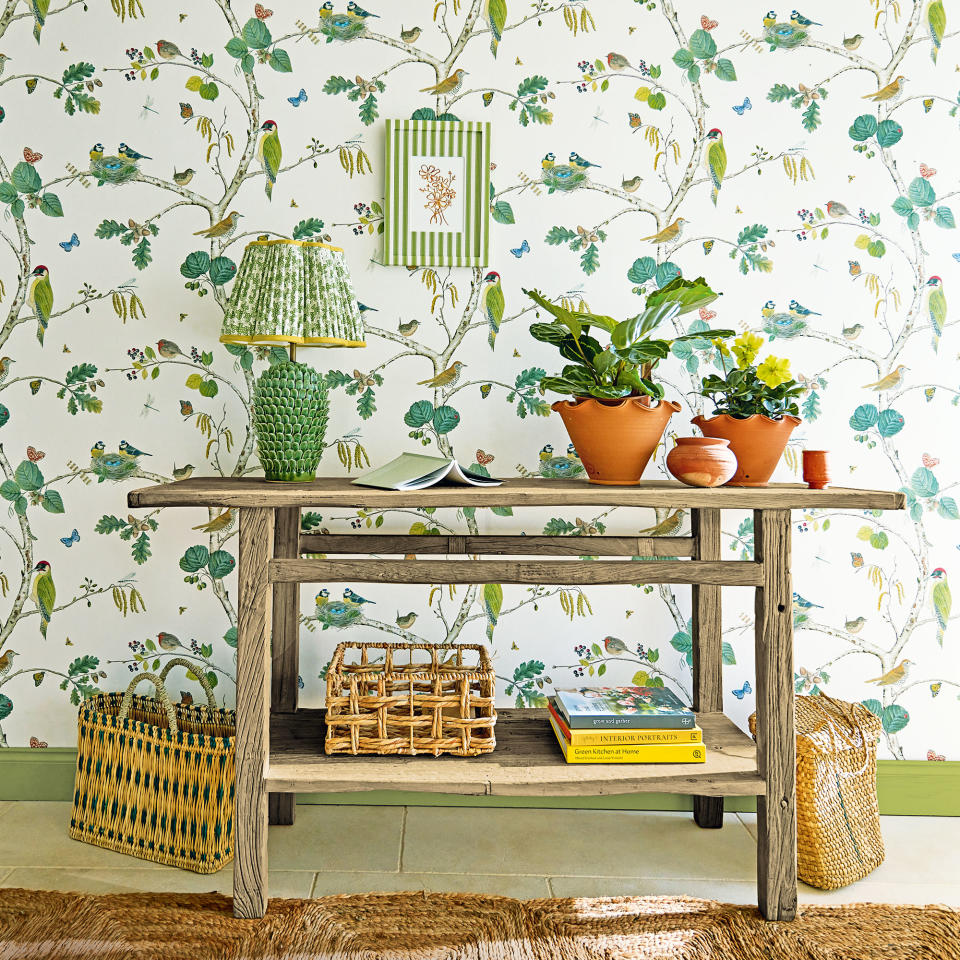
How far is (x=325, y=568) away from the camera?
1465mm

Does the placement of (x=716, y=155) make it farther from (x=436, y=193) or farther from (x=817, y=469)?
(x=817, y=469)

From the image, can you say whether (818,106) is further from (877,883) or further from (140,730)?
(140,730)

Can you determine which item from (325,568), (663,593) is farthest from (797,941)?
(325,568)

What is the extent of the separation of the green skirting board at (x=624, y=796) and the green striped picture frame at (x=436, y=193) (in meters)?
1.39

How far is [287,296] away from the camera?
1646 millimetres

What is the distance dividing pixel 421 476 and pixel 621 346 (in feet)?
1.65

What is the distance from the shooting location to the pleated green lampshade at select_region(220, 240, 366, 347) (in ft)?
5.39

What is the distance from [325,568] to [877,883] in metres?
1.36

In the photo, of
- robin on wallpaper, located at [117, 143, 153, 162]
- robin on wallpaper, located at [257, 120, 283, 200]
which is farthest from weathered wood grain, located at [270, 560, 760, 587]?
robin on wallpaper, located at [117, 143, 153, 162]

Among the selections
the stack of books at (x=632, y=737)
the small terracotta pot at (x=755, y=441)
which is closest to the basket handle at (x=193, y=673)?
the stack of books at (x=632, y=737)

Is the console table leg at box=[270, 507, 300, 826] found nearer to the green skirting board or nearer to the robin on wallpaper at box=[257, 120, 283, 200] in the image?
the green skirting board

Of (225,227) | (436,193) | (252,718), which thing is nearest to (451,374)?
(436,193)

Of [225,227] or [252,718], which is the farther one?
[225,227]

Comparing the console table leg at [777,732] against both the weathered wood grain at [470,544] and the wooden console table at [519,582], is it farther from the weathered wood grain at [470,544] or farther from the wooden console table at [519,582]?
the weathered wood grain at [470,544]
